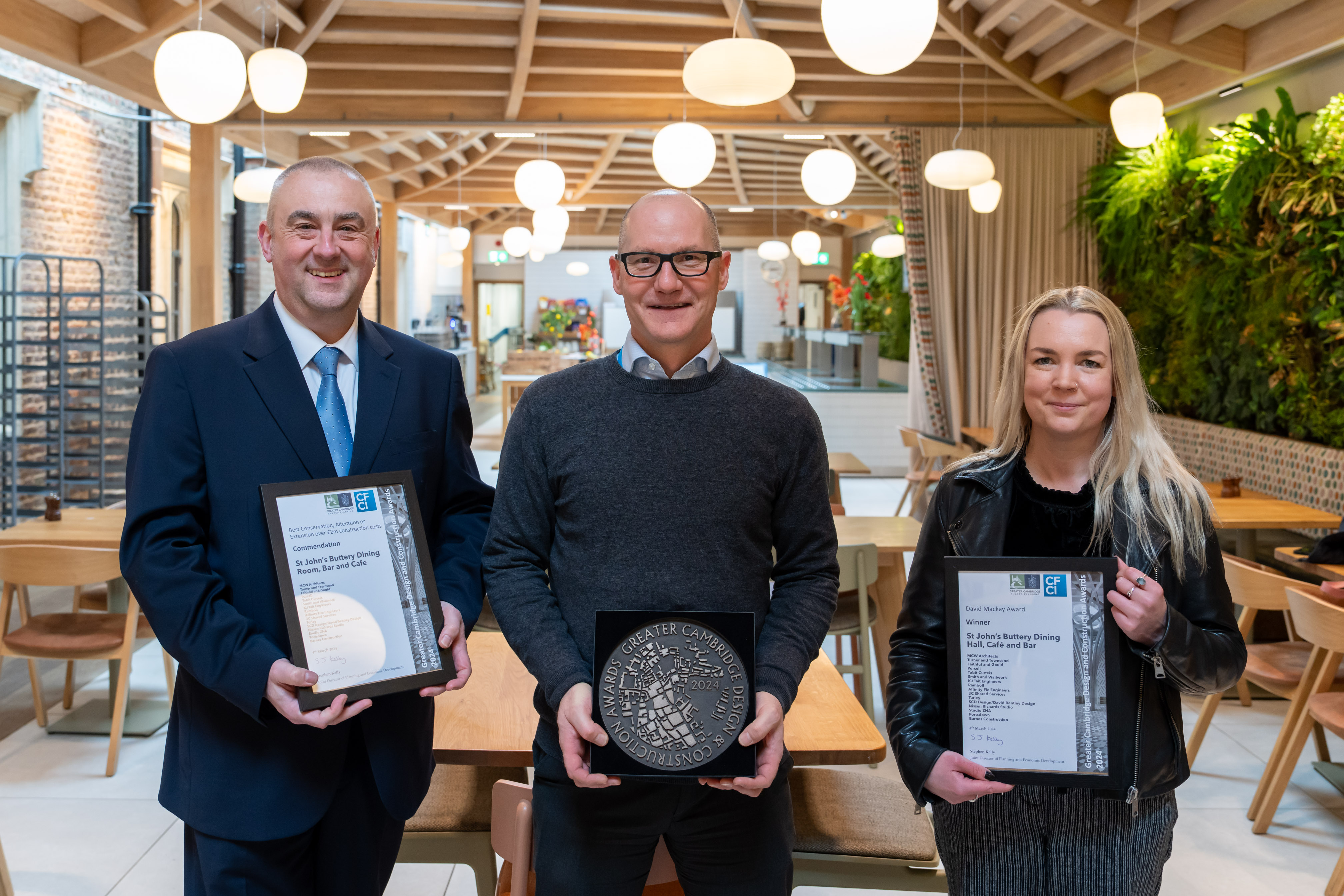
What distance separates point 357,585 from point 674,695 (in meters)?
0.52

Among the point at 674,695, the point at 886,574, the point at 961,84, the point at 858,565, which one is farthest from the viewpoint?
the point at 961,84

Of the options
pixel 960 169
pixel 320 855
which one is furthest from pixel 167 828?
pixel 960 169

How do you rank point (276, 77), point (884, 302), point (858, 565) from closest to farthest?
point (858, 565) < point (276, 77) < point (884, 302)

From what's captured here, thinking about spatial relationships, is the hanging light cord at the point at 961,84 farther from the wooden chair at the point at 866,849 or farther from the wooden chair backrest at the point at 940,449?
the wooden chair at the point at 866,849

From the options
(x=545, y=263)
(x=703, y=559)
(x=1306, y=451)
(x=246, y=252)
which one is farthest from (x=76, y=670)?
(x=545, y=263)

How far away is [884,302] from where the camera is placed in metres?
14.5

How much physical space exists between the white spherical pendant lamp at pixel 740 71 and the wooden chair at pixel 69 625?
2910mm

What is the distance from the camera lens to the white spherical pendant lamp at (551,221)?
431 inches

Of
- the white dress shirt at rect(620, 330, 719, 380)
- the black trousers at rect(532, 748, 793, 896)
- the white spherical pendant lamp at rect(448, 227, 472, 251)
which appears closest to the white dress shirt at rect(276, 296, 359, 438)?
the white dress shirt at rect(620, 330, 719, 380)

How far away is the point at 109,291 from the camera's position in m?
8.46

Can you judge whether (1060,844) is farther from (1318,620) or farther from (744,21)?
(744,21)

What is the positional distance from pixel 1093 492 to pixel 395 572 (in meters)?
1.14

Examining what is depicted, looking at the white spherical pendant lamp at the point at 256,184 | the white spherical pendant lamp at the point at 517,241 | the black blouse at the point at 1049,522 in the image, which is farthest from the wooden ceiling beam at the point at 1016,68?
Result: the white spherical pendant lamp at the point at 517,241

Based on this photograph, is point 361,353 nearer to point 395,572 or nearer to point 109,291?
point 395,572
